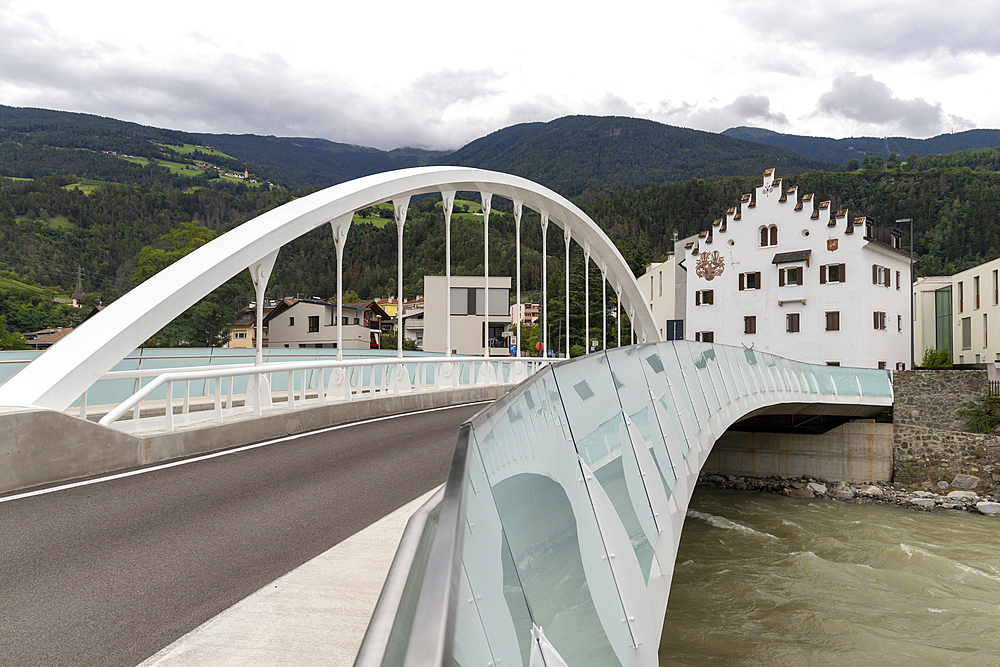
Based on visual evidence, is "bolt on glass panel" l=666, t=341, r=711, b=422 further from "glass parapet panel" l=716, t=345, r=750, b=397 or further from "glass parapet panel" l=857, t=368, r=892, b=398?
"glass parapet panel" l=857, t=368, r=892, b=398

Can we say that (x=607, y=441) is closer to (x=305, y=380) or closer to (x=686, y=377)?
(x=686, y=377)

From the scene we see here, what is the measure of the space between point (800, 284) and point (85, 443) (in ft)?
151

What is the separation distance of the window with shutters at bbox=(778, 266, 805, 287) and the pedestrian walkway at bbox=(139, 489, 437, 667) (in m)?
46.4

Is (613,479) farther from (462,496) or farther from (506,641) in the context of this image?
(462,496)

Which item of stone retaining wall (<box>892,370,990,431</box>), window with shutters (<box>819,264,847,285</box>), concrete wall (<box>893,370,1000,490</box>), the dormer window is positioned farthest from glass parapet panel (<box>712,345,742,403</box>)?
the dormer window

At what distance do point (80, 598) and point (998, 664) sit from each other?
57.7 ft

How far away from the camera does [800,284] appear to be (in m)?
47.4

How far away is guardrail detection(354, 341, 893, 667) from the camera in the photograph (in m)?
1.87

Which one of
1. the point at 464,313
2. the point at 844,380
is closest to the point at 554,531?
the point at 844,380

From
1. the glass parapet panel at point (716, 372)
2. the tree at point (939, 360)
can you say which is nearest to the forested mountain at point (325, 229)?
the tree at point (939, 360)

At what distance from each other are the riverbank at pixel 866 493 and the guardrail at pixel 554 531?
26189 mm

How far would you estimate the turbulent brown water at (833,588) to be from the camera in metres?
15.9

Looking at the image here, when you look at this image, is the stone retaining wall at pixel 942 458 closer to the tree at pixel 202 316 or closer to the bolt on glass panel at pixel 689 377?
the bolt on glass panel at pixel 689 377

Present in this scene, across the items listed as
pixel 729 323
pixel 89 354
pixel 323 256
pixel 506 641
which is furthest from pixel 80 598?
pixel 323 256
